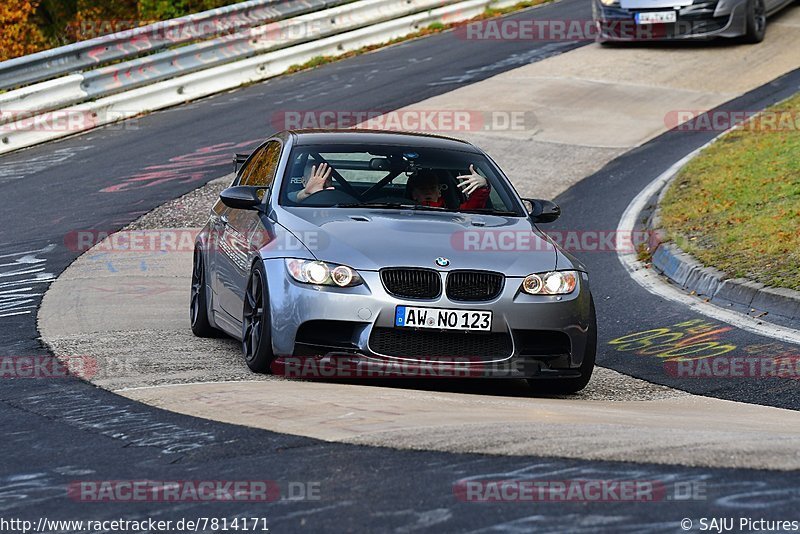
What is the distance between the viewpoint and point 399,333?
7.67 m

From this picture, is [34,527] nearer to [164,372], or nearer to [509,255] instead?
[164,372]

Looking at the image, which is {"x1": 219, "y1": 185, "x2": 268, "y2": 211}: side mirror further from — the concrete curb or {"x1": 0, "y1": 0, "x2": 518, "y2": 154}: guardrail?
{"x1": 0, "y1": 0, "x2": 518, "y2": 154}: guardrail

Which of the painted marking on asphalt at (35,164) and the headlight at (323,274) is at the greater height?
the headlight at (323,274)

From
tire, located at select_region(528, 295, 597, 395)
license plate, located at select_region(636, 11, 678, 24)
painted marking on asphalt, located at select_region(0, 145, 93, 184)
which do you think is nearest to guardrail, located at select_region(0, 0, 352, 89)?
painted marking on asphalt, located at select_region(0, 145, 93, 184)

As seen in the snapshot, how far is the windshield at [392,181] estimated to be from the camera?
29.1 feet

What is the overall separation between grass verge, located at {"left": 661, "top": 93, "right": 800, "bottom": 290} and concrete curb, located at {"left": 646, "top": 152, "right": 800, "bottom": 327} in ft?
0.32

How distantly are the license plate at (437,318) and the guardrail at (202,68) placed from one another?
38.3 ft

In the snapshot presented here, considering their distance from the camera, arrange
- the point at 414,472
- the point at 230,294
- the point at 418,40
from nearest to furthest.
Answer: the point at 414,472 → the point at 230,294 → the point at 418,40

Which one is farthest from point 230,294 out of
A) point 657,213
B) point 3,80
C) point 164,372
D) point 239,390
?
point 3,80

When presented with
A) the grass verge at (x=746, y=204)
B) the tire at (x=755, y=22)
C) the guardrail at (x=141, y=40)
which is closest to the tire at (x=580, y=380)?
the grass verge at (x=746, y=204)

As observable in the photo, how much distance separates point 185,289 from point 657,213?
17.1 feet

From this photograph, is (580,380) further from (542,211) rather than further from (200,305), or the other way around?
(200,305)

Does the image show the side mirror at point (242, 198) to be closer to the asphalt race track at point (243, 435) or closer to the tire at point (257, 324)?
the tire at point (257, 324)

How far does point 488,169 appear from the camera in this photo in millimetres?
9438
